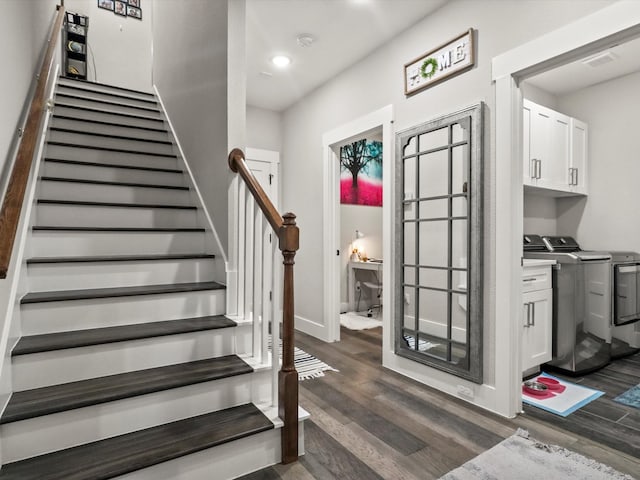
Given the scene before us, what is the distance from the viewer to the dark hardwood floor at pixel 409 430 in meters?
1.77

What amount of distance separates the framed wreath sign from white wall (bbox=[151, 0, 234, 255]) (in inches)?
54.9

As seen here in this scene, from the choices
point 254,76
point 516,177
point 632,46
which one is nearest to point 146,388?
point 516,177

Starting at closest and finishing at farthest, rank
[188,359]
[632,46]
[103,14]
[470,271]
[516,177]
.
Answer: [188,359]
[516,177]
[470,271]
[632,46]
[103,14]

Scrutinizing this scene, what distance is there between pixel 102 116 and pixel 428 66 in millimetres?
2923

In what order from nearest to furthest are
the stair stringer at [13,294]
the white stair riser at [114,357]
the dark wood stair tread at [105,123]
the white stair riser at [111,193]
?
the stair stringer at [13,294], the white stair riser at [114,357], the white stair riser at [111,193], the dark wood stair tread at [105,123]

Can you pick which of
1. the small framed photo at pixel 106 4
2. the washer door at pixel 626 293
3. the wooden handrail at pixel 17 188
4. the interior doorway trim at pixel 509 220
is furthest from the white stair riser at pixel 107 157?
the washer door at pixel 626 293

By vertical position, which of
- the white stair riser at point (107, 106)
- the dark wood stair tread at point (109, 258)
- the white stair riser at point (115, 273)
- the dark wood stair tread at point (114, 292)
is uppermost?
the white stair riser at point (107, 106)

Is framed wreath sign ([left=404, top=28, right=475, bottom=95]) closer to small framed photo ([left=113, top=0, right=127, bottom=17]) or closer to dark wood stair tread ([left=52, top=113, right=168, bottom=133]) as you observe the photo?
dark wood stair tread ([left=52, top=113, right=168, bottom=133])

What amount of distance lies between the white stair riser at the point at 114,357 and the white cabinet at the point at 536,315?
2.21m

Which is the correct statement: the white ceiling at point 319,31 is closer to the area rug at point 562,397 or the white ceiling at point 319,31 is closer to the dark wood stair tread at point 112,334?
the dark wood stair tread at point 112,334

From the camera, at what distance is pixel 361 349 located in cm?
372

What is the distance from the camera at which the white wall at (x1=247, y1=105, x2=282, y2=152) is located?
4.64 metres

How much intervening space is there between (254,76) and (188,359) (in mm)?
2994

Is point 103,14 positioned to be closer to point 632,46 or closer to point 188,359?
point 188,359
